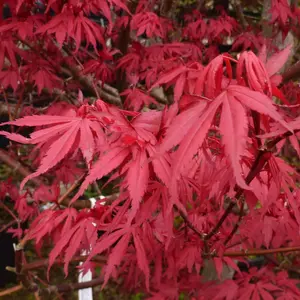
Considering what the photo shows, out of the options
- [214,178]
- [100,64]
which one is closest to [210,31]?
[100,64]

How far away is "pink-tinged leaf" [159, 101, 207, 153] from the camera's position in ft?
1.73

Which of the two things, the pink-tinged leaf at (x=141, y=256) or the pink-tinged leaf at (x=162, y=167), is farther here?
the pink-tinged leaf at (x=141, y=256)

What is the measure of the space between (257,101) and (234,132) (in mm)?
58

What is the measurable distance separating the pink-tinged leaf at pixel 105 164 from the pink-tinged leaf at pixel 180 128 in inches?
5.2

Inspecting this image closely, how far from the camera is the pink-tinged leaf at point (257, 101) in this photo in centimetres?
51

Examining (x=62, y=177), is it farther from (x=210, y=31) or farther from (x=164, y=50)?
(x=210, y=31)

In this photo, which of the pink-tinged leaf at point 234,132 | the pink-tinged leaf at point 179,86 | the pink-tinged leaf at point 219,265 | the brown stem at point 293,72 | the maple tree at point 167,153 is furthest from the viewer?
the brown stem at point 293,72

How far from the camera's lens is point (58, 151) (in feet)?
2.18

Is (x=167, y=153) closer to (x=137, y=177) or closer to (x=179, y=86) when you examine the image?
(x=137, y=177)

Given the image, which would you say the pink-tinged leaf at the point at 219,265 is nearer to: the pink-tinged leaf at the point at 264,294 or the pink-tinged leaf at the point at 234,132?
the pink-tinged leaf at the point at 264,294

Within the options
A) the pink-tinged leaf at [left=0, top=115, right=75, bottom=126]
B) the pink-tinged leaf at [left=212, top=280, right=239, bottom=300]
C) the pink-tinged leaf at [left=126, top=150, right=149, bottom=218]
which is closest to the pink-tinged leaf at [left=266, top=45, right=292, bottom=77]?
the pink-tinged leaf at [left=126, top=150, right=149, bottom=218]

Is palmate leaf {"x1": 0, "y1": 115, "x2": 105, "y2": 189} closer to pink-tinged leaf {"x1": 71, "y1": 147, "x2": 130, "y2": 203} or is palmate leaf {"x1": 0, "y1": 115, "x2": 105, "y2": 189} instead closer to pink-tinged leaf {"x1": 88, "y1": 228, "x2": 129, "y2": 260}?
pink-tinged leaf {"x1": 71, "y1": 147, "x2": 130, "y2": 203}

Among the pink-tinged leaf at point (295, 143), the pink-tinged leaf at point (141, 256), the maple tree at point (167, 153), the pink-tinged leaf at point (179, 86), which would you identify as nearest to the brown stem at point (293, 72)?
the maple tree at point (167, 153)

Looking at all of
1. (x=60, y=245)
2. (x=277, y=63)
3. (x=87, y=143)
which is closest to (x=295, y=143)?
(x=277, y=63)
